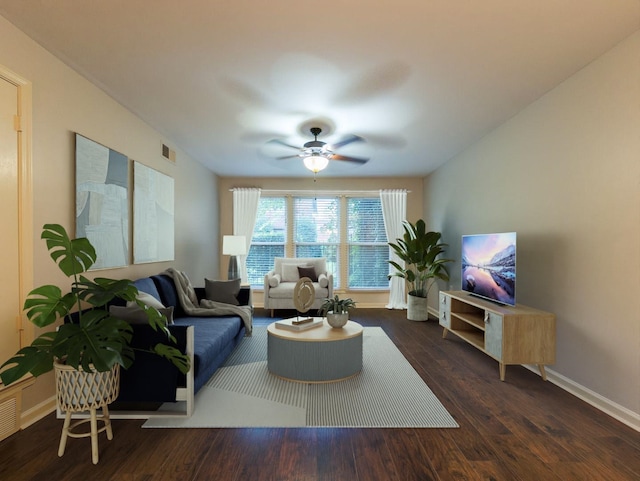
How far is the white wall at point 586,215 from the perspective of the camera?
2.41 m

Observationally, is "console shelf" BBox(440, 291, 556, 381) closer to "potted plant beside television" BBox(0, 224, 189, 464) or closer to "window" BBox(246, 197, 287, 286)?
"potted plant beside television" BBox(0, 224, 189, 464)

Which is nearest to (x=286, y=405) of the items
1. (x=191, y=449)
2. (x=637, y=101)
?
(x=191, y=449)

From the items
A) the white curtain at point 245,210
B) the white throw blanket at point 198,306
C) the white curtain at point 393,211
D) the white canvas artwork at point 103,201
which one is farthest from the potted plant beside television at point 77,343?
the white curtain at point 393,211

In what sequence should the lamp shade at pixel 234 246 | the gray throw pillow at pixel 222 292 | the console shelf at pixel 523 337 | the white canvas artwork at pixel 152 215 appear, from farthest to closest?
the lamp shade at pixel 234 246 → the gray throw pillow at pixel 222 292 → the white canvas artwork at pixel 152 215 → the console shelf at pixel 523 337

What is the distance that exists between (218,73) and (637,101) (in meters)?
3.03

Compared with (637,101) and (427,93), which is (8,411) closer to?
(427,93)

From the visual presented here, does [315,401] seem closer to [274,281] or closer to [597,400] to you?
[597,400]

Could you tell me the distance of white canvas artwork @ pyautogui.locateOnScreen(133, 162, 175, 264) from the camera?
3.70 m

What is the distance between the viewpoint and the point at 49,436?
7.22 feet

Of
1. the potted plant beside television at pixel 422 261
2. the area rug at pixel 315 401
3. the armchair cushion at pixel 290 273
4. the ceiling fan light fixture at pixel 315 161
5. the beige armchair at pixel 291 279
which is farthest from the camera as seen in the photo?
the armchair cushion at pixel 290 273

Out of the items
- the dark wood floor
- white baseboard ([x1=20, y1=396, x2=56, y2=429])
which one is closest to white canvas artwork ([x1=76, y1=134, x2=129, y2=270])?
white baseboard ([x1=20, y1=396, x2=56, y2=429])

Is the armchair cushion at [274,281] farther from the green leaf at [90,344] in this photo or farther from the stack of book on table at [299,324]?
the green leaf at [90,344]

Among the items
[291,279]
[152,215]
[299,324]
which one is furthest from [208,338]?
[291,279]

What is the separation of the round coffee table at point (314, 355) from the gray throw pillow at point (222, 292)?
54.3 inches
